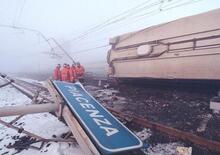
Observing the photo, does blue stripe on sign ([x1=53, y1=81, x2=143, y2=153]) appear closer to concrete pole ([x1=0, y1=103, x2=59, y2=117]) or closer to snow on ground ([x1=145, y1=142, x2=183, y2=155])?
concrete pole ([x1=0, y1=103, x2=59, y2=117])

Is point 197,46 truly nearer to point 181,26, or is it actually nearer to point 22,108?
point 181,26

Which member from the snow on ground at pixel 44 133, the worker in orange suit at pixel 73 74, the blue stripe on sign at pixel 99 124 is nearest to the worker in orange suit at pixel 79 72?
the worker in orange suit at pixel 73 74

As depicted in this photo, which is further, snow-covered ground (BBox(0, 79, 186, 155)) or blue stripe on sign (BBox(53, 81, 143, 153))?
snow-covered ground (BBox(0, 79, 186, 155))

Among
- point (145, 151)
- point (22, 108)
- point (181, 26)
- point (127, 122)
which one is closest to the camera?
point (22, 108)

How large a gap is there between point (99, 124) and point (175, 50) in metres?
4.86

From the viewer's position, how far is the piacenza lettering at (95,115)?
10.4 feet

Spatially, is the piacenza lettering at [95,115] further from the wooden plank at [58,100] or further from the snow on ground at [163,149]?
the snow on ground at [163,149]

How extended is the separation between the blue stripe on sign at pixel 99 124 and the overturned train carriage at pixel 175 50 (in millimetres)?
3838

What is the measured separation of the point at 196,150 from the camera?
3.77 meters

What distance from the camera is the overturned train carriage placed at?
20.6ft

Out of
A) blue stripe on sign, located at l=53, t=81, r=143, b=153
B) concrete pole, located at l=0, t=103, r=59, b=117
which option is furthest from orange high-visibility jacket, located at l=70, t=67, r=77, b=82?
concrete pole, located at l=0, t=103, r=59, b=117

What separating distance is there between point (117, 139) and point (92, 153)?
43cm

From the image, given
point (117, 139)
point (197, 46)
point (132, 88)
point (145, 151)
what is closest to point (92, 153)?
point (117, 139)

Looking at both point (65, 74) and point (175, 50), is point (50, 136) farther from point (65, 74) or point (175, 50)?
point (65, 74)
